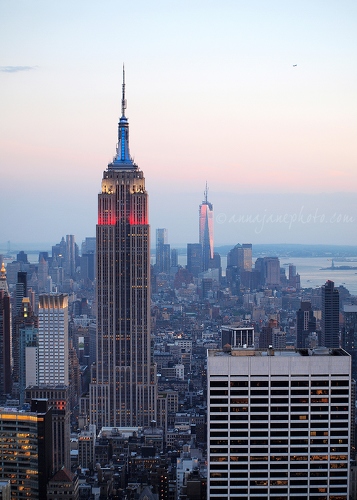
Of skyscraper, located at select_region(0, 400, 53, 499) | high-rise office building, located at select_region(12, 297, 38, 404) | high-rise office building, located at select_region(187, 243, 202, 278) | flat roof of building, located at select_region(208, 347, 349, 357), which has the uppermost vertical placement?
high-rise office building, located at select_region(187, 243, 202, 278)

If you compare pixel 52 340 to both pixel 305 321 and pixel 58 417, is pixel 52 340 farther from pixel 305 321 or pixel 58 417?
pixel 305 321

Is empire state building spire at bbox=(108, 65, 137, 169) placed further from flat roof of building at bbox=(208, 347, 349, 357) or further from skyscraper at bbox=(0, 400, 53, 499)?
flat roof of building at bbox=(208, 347, 349, 357)

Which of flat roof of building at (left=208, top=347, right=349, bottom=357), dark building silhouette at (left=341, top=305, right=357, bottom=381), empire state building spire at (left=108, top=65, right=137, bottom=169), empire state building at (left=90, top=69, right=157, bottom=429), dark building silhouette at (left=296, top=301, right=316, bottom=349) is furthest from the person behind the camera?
empire state building at (left=90, top=69, right=157, bottom=429)

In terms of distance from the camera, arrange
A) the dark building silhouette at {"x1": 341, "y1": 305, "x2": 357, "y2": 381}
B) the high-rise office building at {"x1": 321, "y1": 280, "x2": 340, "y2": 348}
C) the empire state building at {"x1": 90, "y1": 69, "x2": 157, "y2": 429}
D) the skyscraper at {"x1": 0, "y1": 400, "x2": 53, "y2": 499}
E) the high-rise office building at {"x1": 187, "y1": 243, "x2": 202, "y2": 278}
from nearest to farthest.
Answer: the skyscraper at {"x1": 0, "y1": 400, "x2": 53, "y2": 499} → the high-rise office building at {"x1": 321, "y1": 280, "x2": 340, "y2": 348} → the dark building silhouette at {"x1": 341, "y1": 305, "x2": 357, "y2": 381} → the high-rise office building at {"x1": 187, "y1": 243, "x2": 202, "y2": 278} → the empire state building at {"x1": 90, "y1": 69, "x2": 157, "y2": 429}

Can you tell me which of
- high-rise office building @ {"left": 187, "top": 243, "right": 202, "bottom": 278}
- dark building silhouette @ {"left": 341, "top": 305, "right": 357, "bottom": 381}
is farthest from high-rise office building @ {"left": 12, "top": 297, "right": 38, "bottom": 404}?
dark building silhouette @ {"left": 341, "top": 305, "right": 357, "bottom": 381}

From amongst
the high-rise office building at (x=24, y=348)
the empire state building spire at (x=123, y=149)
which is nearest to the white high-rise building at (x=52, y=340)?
the high-rise office building at (x=24, y=348)

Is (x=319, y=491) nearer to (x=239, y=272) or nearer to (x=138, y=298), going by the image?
(x=239, y=272)
